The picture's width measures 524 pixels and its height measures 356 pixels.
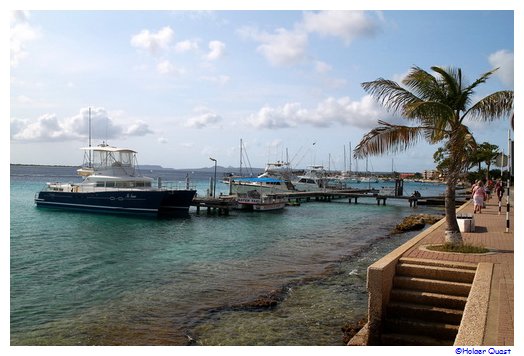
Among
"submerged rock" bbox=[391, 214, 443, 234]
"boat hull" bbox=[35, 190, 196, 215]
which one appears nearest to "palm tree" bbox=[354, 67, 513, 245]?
"submerged rock" bbox=[391, 214, 443, 234]

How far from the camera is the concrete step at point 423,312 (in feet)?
27.3

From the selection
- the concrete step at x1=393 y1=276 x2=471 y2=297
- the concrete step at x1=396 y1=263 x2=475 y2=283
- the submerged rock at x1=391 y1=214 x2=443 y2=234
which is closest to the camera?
the concrete step at x1=393 y1=276 x2=471 y2=297

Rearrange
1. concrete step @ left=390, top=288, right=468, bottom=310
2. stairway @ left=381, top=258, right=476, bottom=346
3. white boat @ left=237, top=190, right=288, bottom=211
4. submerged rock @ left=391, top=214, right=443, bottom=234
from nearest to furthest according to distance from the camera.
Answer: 1. stairway @ left=381, top=258, right=476, bottom=346
2. concrete step @ left=390, top=288, right=468, bottom=310
3. submerged rock @ left=391, top=214, right=443, bottom=234
4. white boat @ left=237, top=190, right=288, bottom=211

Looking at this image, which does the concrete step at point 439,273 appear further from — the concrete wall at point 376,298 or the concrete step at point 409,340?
the concrete step at point 409,340

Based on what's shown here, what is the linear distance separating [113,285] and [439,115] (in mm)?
11101

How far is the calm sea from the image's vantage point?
10508 millimetres

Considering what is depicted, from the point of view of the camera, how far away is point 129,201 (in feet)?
123

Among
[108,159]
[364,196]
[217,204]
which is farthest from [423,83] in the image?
[364,196]

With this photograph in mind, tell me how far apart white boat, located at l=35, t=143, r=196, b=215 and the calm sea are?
736 cm

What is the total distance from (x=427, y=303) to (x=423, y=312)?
250 mm

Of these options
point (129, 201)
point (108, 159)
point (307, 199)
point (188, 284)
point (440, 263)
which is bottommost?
point (188, 284)

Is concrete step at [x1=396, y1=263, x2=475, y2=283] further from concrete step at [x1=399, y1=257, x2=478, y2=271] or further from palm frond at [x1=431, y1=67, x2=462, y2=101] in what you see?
palm frond at [x1=431, y1=67, x2=462, y2=101]

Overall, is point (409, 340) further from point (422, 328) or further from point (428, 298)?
point (428, 298)

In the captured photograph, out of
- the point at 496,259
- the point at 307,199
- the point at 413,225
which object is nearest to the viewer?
the point at 496,259
